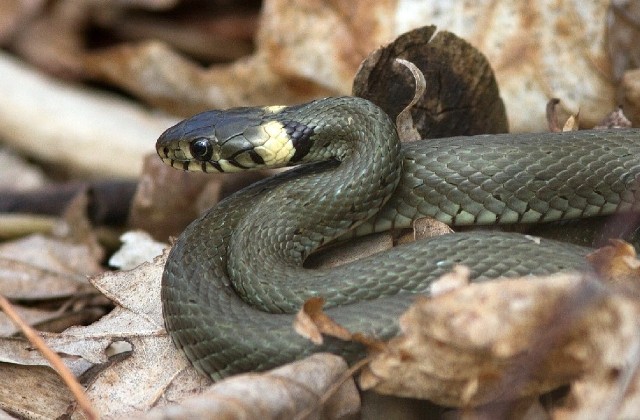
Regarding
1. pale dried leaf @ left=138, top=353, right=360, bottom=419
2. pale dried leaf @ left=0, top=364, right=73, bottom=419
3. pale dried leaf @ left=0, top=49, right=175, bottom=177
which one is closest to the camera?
pale dried leaf @ left=138, top=353, right=360, bottom=419

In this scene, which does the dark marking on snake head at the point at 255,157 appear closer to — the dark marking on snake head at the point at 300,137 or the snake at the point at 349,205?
the snake at the point at 349,205

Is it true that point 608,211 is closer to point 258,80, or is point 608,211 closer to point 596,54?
point 596,54

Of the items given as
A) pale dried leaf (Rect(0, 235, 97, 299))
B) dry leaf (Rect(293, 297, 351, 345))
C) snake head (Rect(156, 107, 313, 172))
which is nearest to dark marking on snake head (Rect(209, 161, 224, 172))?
snake head (Rect(156, 107, 313, 172))

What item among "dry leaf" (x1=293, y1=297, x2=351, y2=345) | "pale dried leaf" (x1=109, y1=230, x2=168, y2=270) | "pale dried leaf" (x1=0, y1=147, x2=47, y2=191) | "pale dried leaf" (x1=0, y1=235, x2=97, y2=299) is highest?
"dry leaf" (x1=293, y1=297, x2=351, y2=345)

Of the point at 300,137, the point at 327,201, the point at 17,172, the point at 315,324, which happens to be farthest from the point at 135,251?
the point at 17,172

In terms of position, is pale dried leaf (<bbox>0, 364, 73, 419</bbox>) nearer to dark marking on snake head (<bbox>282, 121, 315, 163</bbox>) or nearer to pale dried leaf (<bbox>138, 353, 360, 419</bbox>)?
pale dried leaf (<bbox>138, 353, 360, 419</bbox>)

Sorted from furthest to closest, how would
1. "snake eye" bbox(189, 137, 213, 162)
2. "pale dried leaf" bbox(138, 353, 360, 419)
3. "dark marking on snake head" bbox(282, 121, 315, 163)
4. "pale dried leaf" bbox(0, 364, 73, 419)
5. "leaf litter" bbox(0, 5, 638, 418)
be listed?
"snake eye" bbox(189, 137, 213, 162)
"dark marking on snake head" bbox(282, 121, 315, 163)
"pale dried leaf" bbox(0, 364, 73, 419)
"pale dried leaf" bbox(138, 353, 360, 419)
"leaf litter" bbox(0, 5, 638, 418)
